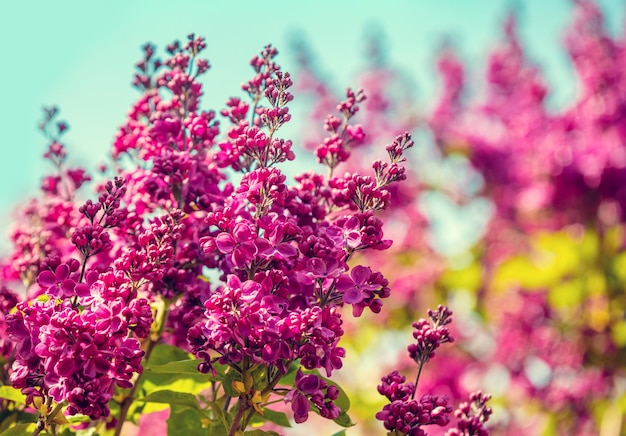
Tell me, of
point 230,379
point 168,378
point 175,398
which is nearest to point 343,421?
point 230,379

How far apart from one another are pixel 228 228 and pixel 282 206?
19cm

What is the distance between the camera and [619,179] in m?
4.50

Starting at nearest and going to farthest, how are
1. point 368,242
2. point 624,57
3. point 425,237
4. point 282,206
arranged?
point 368,242 < point 282,206 < point 624,57 < point 425,237

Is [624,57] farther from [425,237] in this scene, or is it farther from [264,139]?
[264,139]

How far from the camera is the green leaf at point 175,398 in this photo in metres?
1.73

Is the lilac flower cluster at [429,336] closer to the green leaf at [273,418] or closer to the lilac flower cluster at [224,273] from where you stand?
the lilac flower cluster at [224,273]

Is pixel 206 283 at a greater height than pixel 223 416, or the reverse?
pixel 206 283

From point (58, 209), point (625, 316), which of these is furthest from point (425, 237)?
point (58, 209)

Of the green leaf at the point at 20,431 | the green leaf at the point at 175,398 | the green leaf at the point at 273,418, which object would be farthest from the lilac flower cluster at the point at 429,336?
the green leaf at the point at 20,431

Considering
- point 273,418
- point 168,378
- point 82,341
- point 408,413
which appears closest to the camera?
point 82,341

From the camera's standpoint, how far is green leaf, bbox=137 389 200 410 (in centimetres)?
173

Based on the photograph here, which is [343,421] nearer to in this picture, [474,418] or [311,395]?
[311,395]

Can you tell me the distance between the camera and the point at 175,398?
1.75 meters

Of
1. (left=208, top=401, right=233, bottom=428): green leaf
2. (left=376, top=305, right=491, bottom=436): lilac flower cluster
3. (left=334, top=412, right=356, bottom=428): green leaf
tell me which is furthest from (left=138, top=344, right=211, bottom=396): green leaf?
(left=376, top=305, right=491, bottom=436): lilac flower cluster
